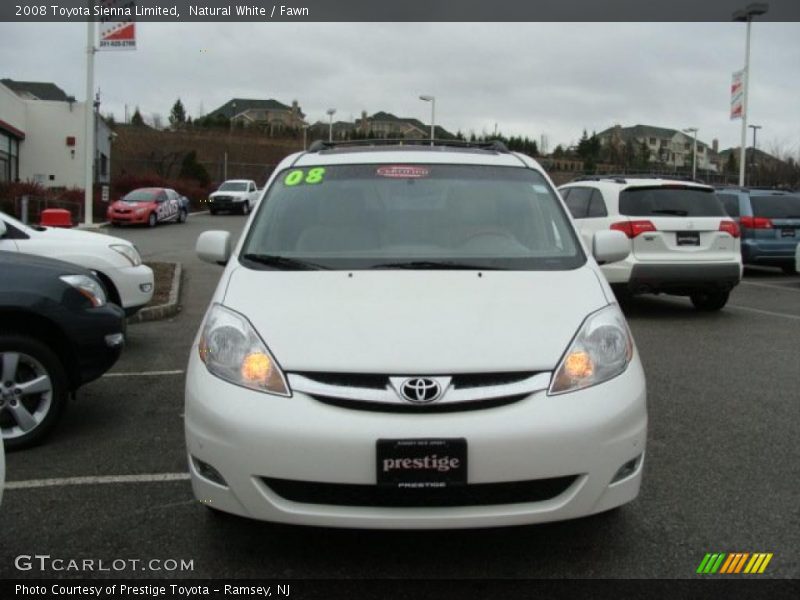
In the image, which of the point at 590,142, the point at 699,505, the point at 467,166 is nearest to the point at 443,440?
the point at 699,505

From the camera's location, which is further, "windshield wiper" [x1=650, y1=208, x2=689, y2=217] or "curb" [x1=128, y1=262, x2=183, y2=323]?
"windshield wiper" [x1=650, y1=208, x2=689, y2=217]

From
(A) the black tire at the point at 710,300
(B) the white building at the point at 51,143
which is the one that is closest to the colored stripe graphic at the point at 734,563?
(A) the black tire at the point at 710,300

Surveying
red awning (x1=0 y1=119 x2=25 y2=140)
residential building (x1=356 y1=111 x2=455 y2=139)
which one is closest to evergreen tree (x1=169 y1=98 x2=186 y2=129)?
residential building (x1=356 y1=111 x2=455 y2=139)

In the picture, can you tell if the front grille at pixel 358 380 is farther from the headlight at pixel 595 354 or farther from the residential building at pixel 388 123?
the residential building at pixel 388 123

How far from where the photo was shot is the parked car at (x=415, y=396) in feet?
9.61

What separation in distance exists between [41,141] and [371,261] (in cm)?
4164

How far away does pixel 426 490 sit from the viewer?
294cm

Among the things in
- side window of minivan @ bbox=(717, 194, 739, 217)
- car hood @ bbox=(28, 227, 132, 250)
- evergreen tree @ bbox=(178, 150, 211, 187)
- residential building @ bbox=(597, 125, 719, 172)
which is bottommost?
car hood @ bbox=(28, 227, 132, 250)

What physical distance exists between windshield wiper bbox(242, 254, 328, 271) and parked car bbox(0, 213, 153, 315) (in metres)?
4.36

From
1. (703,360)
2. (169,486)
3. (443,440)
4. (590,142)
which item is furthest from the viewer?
(590,142)

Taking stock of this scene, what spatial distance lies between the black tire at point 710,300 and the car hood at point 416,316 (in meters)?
7.44

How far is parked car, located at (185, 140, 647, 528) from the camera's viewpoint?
2.93 meters

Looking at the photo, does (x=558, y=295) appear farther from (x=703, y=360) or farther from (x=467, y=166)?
(x=703, y=360)

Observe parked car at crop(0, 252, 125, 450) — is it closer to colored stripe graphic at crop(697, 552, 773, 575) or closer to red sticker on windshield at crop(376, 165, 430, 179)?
red sticker on windshield at crop(376, 165, 430, 179)
